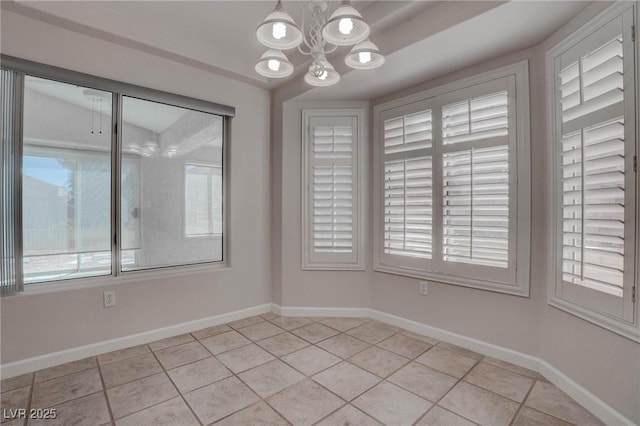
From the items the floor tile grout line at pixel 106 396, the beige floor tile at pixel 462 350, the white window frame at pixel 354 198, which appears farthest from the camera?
the white window frame at pixel 354 198

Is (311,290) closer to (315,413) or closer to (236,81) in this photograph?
(315,413)

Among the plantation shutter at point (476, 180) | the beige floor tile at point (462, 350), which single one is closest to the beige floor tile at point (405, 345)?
the beige floor tile at point (462, 350)

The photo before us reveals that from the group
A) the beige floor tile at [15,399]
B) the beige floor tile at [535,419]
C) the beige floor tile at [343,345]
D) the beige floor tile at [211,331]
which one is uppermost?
the beige floor tile at [15,399]

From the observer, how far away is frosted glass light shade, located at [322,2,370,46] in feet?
4.90

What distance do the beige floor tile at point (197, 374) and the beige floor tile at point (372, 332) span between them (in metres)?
1.25

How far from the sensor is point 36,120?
7.52 ft

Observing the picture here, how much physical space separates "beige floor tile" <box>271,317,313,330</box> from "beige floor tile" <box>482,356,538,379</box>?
5.52 feet

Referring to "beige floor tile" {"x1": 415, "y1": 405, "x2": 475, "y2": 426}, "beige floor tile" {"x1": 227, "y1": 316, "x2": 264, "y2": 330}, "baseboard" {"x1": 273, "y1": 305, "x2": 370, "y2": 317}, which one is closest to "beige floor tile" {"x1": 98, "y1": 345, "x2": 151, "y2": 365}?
"beige floor tile" {"x1": 227, "y1": 316, "x2": 264, "y2": 330}

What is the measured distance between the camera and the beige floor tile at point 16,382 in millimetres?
2020

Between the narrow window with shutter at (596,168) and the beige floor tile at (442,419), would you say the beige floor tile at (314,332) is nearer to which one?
the beige floor tile at (442,419)

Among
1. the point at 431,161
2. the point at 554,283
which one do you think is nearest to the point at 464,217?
the point at 431,161

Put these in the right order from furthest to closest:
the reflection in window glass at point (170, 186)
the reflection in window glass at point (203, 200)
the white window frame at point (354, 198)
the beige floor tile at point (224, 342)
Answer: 1. the white window frame at point (354, 198)
2. the reflection in window glass at point (203, 200)
3. the reflection in window glass at point (170, 186)
4. the beige floor tile at point (224, 342)

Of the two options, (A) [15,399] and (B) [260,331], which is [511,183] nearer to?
(B) [260,331]

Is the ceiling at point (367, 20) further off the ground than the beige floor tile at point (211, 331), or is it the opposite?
the ceiling at point (367, 20)
